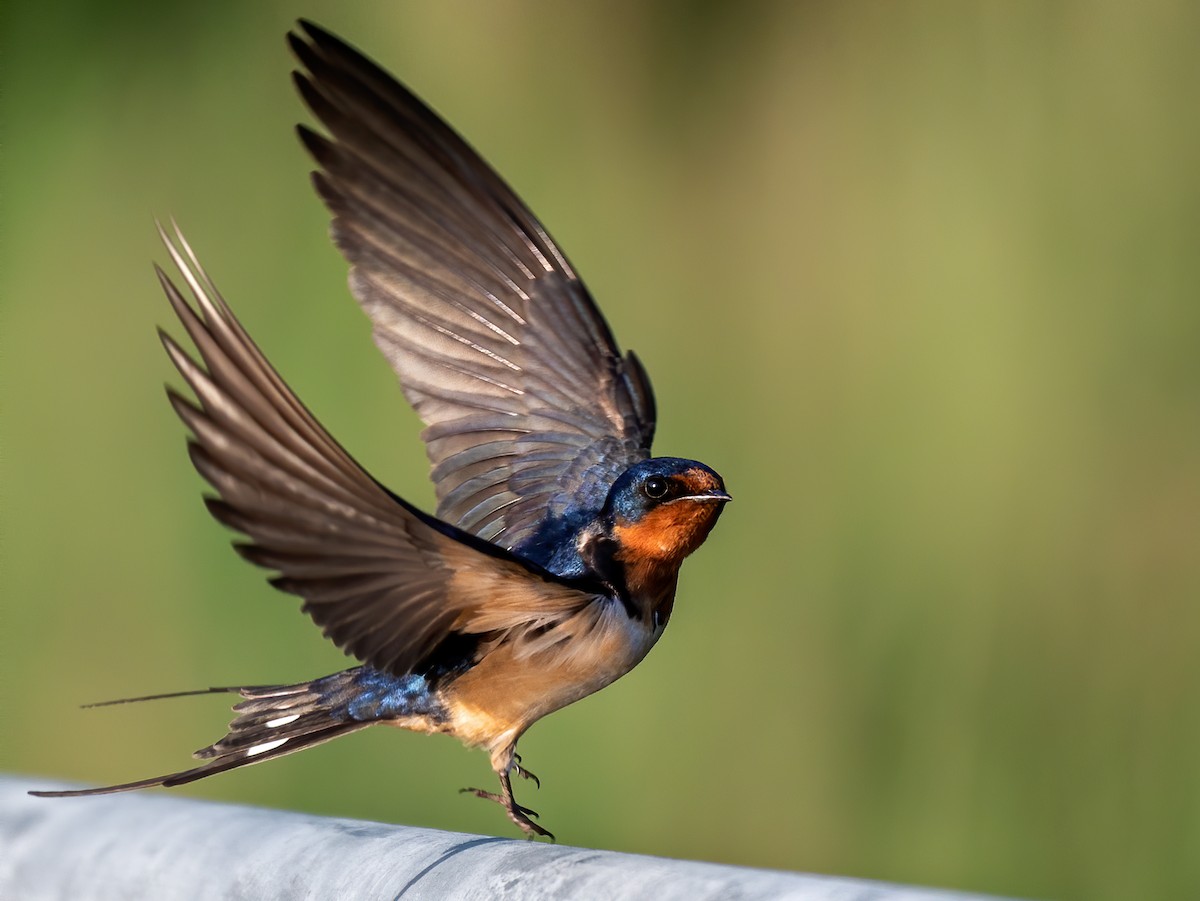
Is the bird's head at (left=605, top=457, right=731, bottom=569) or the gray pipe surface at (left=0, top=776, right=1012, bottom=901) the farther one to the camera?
the bird's head at (left=605, top=457, right=731, bottom=569)

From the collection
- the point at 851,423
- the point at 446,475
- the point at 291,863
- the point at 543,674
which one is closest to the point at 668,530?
the point at 543,674

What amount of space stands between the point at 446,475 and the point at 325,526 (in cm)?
42

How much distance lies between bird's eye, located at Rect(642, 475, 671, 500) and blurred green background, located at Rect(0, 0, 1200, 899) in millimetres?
511

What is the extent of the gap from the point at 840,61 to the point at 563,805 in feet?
2.58

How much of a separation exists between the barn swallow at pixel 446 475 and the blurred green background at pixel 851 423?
34 centimetres

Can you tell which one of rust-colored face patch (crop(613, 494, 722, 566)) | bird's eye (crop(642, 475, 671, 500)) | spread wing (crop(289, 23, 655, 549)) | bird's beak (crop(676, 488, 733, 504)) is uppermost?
spread wing (crop(289, 23, 655, 549))

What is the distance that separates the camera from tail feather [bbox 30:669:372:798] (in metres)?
0.92

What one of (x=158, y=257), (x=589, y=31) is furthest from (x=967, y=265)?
(x=158, y=257)

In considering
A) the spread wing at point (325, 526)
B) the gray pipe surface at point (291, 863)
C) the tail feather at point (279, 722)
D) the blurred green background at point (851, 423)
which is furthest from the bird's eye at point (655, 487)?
the blurred green background at point (851, 423)

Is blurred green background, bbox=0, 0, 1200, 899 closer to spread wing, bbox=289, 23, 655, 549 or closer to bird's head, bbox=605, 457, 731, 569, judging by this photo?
spread wing, bbox=289, 23, 655, 549

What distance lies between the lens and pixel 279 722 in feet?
3.23

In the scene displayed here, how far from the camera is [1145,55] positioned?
1409mm

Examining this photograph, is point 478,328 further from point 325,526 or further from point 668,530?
point 325,526

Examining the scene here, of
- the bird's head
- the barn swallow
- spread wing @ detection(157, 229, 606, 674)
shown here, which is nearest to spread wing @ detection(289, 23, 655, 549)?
the barn swallow
